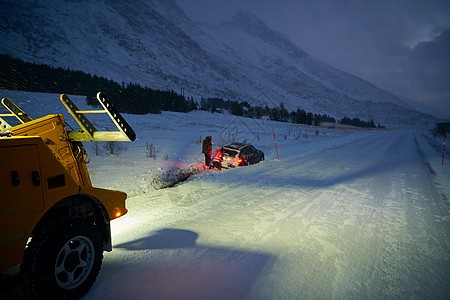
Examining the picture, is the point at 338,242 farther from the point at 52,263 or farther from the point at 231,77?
the point at 231,77

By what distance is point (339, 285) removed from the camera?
101 inches

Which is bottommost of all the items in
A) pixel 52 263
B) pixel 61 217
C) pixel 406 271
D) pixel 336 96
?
pixel 406 271

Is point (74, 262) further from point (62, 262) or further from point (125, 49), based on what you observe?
point (125, 49)

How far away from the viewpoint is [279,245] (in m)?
3.36

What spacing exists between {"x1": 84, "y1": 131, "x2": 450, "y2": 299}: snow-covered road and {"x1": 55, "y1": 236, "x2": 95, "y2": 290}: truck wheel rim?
26 centimetres

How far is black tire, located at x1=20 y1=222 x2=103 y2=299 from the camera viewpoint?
6.19ft

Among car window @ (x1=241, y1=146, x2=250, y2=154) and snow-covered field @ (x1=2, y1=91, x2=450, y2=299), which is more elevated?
car window @ (x1=241, y1=146, x2=250, y2=154)

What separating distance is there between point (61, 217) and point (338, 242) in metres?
3.81

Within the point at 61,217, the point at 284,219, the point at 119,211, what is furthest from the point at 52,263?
the point at 284,219

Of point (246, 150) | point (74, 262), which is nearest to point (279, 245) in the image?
point (74, 262)

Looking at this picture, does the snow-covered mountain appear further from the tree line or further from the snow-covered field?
the snow-covered field

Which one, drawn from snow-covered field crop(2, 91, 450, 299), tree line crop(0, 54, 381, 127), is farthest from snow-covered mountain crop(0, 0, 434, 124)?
snow-covered field crop(2, 91, 450, 299)

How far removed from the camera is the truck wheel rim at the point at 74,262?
2.11 metres

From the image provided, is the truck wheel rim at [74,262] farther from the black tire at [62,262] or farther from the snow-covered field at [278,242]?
the snow-covered field at [278,242]
